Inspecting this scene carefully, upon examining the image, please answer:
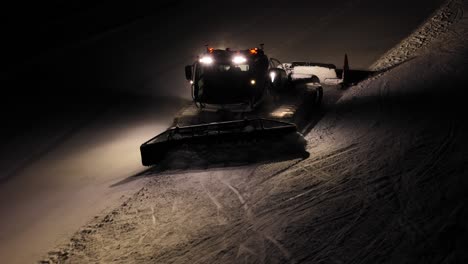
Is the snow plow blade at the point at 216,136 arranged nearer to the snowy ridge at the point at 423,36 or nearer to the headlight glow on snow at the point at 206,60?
the headlight glow on snow at the point at 206,60

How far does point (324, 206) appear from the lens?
23.8 feet

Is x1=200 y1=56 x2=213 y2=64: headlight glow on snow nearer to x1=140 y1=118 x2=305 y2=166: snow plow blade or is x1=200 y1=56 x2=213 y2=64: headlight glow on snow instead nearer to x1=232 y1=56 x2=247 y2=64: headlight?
x1=232 y1=56 x2=247 y2=64: headlight

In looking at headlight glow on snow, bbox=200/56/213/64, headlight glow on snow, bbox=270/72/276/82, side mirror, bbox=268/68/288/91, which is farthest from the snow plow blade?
headlight glow on snow, bbox=200/56/213/64

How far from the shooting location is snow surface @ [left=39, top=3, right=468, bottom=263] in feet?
20.2

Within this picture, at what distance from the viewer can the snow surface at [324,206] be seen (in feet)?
20.2

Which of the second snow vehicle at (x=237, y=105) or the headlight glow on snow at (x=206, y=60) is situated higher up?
the headlight glow on snow at (x=206, y=60)

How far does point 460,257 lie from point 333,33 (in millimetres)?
16571

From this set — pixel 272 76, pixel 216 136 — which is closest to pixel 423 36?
pixel 272 76

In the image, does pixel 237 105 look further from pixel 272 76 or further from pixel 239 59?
pixel 272 76

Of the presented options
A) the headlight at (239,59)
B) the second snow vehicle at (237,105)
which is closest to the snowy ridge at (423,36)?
the second snow vehicle at (237,105)

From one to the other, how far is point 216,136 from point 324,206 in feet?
11.7

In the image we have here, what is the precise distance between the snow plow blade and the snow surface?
0.57 meters

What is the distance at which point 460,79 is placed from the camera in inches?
461

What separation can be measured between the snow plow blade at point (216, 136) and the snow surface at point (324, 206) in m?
0.57
